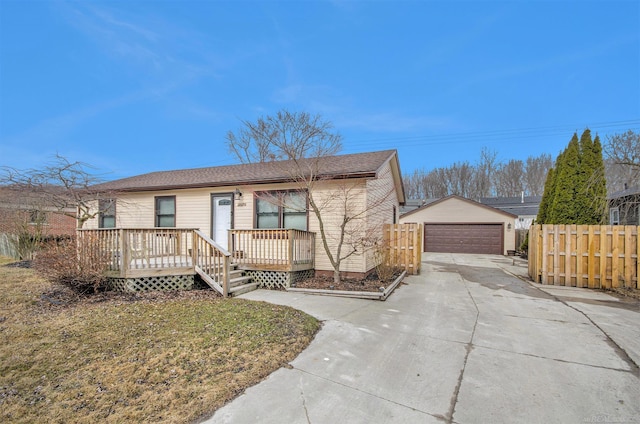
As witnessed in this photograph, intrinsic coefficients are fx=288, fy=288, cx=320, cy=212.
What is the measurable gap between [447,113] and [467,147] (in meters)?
9.00

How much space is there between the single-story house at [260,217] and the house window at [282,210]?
0.10 feet

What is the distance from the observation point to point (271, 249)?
7652mm

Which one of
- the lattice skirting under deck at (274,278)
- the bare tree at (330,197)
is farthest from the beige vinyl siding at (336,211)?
the lattice skirting under deck at (274,278)

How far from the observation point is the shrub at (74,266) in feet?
19.2

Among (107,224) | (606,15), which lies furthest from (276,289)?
(606,15)

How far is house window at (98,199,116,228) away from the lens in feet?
37.5

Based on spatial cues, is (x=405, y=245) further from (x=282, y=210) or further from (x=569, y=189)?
(x=569, y=189)

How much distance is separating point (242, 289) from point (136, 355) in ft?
11.5

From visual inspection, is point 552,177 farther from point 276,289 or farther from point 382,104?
point 382,104

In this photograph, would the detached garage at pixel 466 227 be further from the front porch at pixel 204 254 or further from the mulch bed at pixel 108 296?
the mulch bed at pixel 108 296

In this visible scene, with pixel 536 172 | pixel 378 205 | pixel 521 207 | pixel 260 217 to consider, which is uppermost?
pixel 536 172

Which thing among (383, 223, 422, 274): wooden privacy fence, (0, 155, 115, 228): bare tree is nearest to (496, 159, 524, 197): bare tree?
(383, 223, 422, 274): wooden privacy fence

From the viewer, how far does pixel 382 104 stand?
3020 cm

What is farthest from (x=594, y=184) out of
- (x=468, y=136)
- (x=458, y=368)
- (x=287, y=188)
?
(x=468, y=136)
